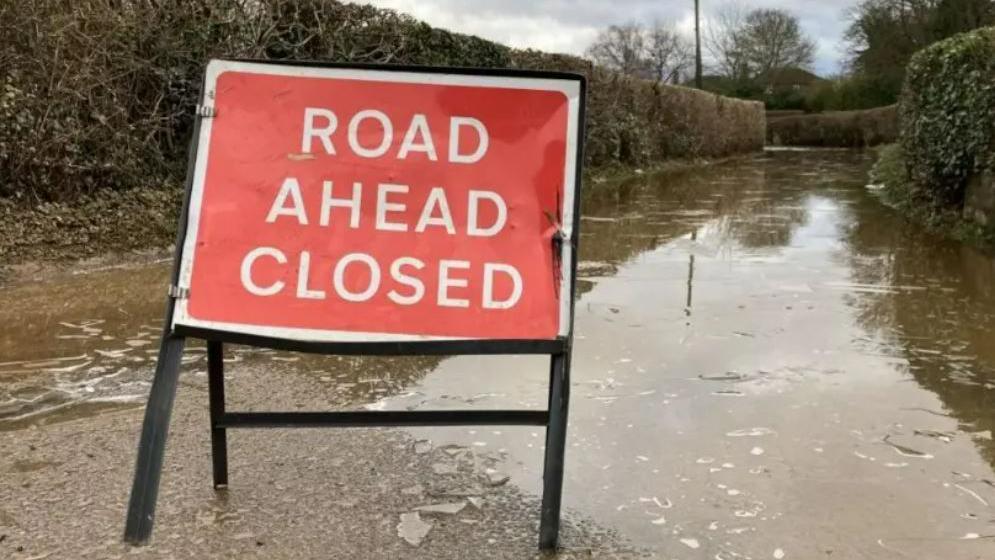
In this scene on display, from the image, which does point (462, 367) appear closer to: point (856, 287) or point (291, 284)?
point (291, 284)

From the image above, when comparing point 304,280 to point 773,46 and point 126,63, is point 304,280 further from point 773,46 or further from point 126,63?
point 773,46

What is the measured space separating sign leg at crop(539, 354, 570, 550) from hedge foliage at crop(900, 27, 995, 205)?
586cm

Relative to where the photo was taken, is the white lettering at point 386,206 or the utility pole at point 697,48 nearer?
the white lettering at point 386,206

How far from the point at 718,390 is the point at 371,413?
1870 millimetres

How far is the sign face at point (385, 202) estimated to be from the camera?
2479 mm

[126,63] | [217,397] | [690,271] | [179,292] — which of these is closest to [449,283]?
[179,292]

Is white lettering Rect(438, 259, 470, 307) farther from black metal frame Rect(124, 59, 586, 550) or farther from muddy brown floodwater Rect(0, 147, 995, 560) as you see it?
muddy brown floodwater Rect(0, 147, 995, 560)

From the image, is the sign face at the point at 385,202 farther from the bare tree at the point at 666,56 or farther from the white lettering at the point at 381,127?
the bare tree at the point at 666,56

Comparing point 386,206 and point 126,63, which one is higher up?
point 126,63

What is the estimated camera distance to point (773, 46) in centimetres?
4716

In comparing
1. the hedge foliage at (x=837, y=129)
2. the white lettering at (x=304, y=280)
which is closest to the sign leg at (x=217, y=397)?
the white lettering at (x=304, y=280)

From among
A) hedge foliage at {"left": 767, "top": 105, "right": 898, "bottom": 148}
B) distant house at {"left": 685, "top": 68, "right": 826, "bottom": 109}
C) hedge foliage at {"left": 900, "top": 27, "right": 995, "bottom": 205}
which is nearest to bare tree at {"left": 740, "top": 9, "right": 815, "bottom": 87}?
distant house at {"left": 685, "top": 68, "right": 826, "bottom": 109}

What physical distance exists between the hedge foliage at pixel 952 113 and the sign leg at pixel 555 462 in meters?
5.86

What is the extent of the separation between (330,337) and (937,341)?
3.60 metres
